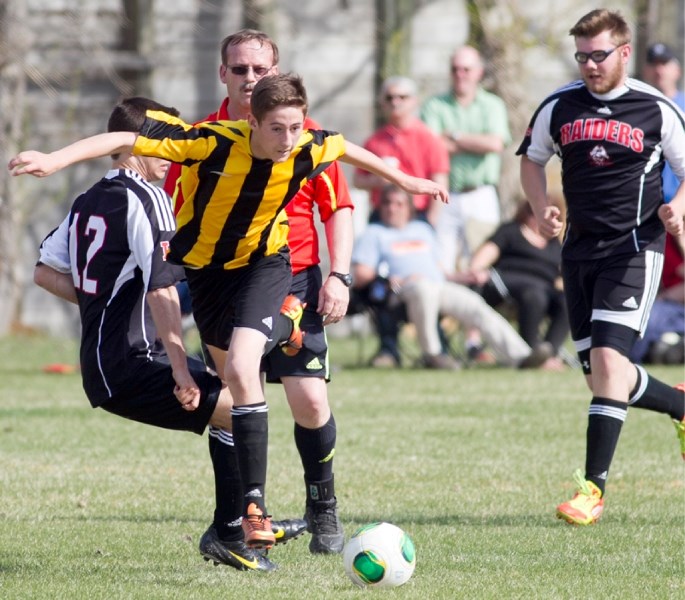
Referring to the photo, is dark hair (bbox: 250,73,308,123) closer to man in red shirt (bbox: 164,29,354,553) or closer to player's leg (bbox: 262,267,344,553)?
man in red shirt (bbox: 164,29,354,553)

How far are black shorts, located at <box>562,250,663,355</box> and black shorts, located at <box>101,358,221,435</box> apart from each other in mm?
2004

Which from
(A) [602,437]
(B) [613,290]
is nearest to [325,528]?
(A) [602,437]

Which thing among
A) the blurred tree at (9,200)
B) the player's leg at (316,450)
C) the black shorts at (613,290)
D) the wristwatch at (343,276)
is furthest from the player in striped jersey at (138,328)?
the blurred tree at (9,200)

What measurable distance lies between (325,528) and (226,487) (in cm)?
59

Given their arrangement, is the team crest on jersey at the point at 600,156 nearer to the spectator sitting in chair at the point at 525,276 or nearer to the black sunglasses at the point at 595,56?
the black sunglasses at the point at 595,56

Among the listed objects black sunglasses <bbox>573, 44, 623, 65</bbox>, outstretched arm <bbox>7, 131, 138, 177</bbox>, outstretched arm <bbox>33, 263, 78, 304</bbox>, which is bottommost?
outstretched arm <bbox>33, 263, 78, 304</bbox>

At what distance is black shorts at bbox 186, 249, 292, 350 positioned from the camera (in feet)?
17.0

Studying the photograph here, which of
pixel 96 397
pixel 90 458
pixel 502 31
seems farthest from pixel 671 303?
pixel 96 397

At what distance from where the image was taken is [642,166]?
6422 millimetres

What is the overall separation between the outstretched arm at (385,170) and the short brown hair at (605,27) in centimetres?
132

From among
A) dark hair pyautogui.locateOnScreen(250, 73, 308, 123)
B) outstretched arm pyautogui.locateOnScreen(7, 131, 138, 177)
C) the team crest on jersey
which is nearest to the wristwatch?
dark hair pyautogui.locateOnScreen(250, 73, 308, 123)

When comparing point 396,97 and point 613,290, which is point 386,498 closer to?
point 613,290

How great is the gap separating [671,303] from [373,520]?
6945mm

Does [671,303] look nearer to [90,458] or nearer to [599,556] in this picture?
[90,458]
